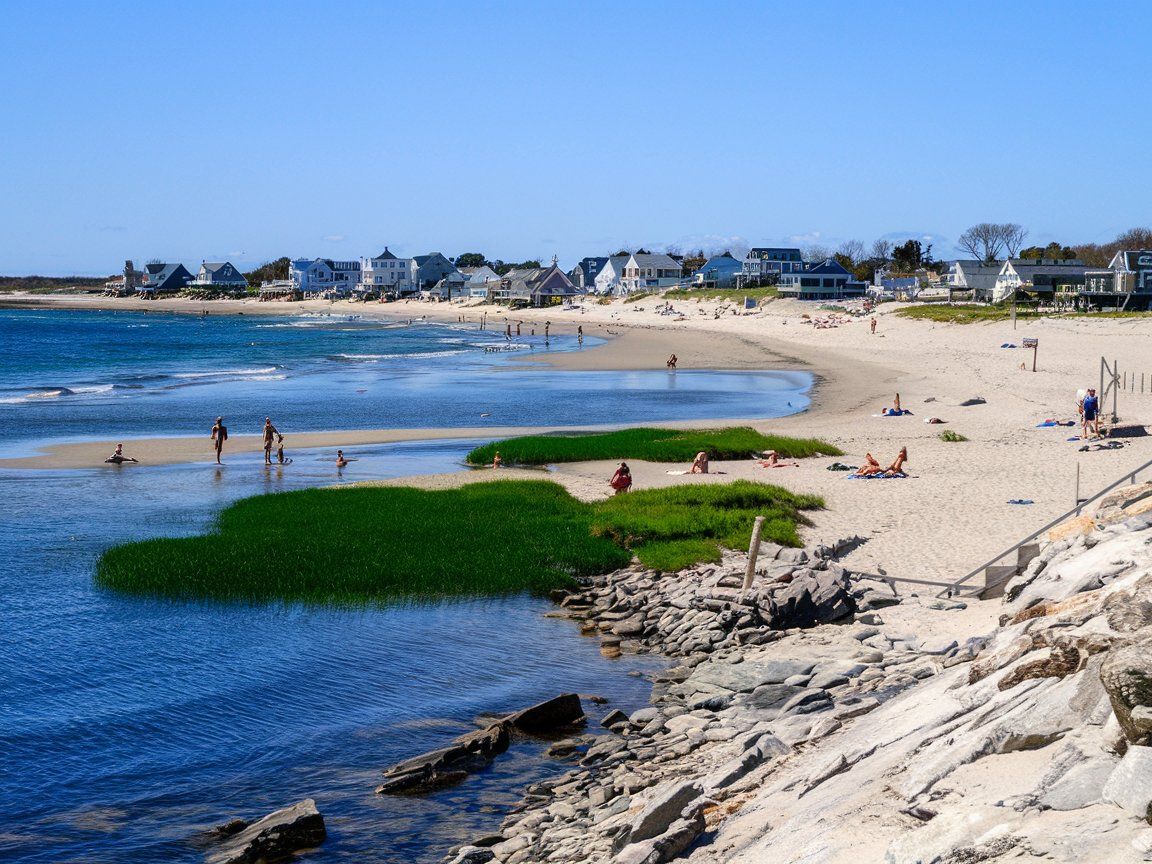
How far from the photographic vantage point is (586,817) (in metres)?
12.0

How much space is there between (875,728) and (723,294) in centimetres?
14230

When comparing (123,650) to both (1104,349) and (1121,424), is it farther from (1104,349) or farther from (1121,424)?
(1104,349)

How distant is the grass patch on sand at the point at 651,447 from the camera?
117 ft

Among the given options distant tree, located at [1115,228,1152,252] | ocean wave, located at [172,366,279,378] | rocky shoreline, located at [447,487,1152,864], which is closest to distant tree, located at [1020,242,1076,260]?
distant tree, located at [1115,228,1152,252]

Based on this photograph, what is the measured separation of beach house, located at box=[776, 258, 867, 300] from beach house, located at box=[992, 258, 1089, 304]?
25.3m

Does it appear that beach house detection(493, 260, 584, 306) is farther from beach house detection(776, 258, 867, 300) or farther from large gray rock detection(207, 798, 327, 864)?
large gray rock detection(207, 798, 327, 864)

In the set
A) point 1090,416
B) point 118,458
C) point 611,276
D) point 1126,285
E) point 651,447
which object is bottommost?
point 118,458

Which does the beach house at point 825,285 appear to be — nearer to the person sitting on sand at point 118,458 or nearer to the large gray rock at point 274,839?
the person sitting on sand at point 118,458

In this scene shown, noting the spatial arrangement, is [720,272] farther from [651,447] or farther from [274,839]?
[274,839]

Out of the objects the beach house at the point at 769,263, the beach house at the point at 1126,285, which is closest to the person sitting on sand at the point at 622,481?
the beach house at the point at 1126,285

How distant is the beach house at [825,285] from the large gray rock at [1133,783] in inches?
5299

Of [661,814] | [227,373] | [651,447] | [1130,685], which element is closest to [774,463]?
[651,447]

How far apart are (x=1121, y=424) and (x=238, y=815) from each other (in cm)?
3181

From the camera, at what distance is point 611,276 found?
189 meters
